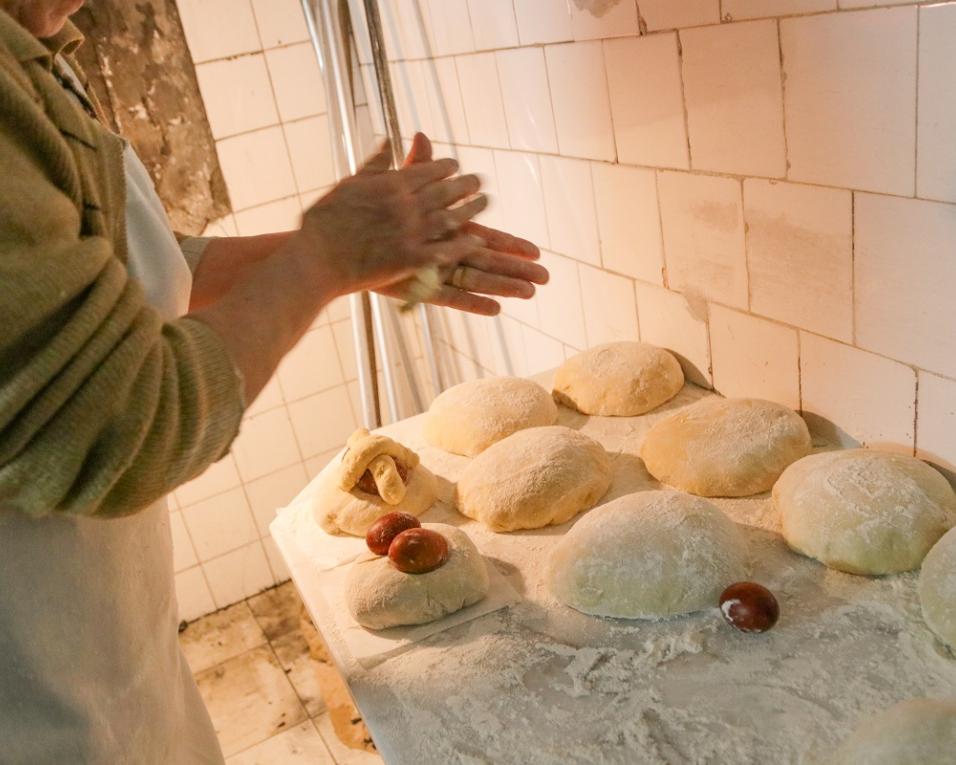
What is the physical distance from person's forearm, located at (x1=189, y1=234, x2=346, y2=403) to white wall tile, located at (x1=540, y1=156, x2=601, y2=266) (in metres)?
0.84

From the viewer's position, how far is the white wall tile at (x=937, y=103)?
0.84 m

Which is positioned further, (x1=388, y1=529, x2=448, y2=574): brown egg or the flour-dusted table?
(x1=388, y1=529, x2=448, y2=574): brown egg

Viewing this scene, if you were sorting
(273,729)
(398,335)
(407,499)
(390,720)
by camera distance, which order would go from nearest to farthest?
(390,720)
(407,499)
(273,729)
(398,335)

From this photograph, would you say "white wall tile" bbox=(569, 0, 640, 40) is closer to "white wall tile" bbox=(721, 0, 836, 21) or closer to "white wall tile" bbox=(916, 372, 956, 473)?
"white wall tile" bbox=(721, 0, 836, 21)

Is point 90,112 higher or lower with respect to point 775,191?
higher

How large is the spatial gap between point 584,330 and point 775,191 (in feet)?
2.11

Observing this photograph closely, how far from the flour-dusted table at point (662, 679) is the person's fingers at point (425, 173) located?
505mm

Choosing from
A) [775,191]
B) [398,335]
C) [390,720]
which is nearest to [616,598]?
[390,720]

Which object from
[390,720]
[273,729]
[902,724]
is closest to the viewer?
[902,724]

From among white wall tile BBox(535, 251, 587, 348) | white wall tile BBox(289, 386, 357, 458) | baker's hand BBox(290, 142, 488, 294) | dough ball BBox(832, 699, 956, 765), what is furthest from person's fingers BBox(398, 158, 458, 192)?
white wall tile BBox(289, 386, 357, 458)

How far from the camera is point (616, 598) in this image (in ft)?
3.10

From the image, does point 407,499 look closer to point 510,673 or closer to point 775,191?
point 510,673

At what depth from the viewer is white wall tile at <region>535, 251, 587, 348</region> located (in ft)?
5.54

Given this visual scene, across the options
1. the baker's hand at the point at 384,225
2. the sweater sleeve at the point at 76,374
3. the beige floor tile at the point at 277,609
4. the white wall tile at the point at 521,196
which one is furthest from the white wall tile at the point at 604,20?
the beige floor tile at the point at 277,609
